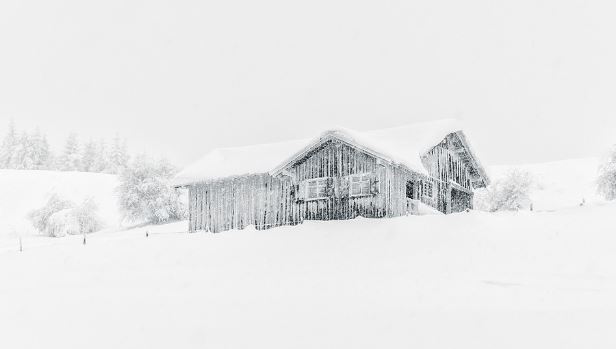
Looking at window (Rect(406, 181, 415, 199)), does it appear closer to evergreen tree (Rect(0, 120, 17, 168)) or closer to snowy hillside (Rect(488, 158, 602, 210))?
snowy hillside (Rect(488, 158, 602, 210))

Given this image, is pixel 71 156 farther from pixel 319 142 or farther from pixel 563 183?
pixel 319 142

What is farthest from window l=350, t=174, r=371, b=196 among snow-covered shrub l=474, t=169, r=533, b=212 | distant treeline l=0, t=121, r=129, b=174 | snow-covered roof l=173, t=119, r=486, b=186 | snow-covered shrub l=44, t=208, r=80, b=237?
distant treeline l=0, t=121, r=129, b=174

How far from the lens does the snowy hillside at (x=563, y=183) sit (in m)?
66.6

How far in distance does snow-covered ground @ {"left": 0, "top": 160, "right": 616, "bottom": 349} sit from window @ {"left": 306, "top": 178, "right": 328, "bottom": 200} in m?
2.34

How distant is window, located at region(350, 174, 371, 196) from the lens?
26.6 metres

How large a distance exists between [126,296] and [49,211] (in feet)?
144

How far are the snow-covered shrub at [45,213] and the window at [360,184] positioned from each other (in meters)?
35.9

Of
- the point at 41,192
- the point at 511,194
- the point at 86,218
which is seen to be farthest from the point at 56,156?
the point at 511,194


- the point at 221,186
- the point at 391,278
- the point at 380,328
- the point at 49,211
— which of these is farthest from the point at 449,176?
the point at 49,211

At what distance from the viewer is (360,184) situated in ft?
87.8

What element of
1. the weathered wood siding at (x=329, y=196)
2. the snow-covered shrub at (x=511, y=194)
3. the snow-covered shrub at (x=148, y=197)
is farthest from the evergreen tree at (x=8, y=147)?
the snow-covered shrub at (x=511, y=194)

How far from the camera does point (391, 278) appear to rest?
50.0 ft

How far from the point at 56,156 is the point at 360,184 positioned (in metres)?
91.0

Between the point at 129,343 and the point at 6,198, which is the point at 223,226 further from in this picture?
the point at 6,198
